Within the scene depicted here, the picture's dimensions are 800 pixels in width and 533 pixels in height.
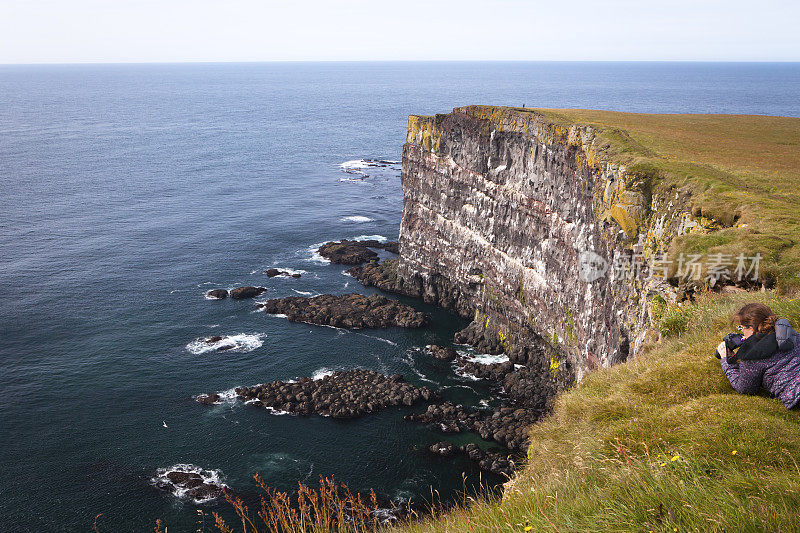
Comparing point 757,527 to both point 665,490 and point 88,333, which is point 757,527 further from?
point 88,333

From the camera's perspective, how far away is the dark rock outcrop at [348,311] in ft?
214

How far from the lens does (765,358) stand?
34.5 ft

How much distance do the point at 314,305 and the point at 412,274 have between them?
1533 centimetres

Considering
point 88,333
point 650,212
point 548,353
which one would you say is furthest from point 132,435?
point 650,212

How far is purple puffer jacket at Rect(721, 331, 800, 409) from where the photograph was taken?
1008 cm

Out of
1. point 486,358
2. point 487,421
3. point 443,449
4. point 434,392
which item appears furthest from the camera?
point 486,358

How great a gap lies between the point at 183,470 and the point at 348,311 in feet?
96.3

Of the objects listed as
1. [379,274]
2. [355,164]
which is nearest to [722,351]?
[379,274]

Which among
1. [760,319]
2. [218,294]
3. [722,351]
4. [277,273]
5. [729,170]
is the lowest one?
[218,294]

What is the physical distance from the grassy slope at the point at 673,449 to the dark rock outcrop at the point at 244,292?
58.4 metres

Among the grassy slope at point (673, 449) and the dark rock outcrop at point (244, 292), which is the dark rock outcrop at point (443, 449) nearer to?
the grassy slope at point (673, 449)

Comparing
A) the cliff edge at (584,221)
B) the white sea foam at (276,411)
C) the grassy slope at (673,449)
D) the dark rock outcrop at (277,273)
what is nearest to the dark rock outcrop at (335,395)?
the white sea foam at (276,411)

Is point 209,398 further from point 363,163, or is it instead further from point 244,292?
point 363,163

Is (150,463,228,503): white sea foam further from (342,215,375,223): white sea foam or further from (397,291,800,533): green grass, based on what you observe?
(342,215,375,223): white sea foam
